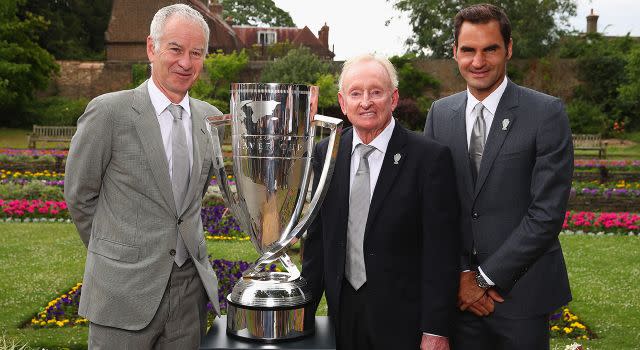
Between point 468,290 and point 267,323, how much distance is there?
711mm

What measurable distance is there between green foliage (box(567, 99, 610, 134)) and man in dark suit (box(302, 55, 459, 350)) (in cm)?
2394

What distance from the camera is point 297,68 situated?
2761 cm

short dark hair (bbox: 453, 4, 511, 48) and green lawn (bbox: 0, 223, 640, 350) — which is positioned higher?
short dark hair (bbox: 453, 4, 511, 48)

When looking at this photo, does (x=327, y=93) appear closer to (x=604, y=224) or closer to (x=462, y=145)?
(x=604, y=224)

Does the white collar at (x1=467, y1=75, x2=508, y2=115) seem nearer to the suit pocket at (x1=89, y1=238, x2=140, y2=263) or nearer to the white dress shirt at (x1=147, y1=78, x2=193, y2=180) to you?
the white dress shirt at (x1=147, y1=78, x2=193, y2=180)

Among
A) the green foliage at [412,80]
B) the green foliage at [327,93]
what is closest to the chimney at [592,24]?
the green foliage at [412,80]

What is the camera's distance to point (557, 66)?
28.8 m

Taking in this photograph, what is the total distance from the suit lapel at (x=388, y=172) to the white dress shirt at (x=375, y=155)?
0.02 meters

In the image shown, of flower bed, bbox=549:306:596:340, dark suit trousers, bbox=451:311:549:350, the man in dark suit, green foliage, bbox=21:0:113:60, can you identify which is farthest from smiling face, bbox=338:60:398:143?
green foliage, bbox=21:0:113:60

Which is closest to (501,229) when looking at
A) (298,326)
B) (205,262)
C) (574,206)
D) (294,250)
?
(298,326)

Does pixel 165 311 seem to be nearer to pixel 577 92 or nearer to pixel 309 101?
pixel 309 101

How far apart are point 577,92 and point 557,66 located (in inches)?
57.4

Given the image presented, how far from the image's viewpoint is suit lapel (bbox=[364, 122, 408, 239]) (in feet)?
6.95

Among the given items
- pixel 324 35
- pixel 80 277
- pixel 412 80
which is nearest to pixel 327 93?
pixel 412 80
